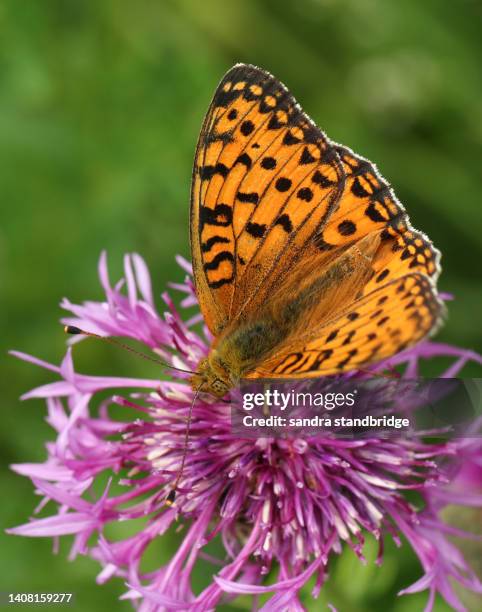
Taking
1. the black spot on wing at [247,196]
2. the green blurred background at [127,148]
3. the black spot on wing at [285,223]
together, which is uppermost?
the green blurred background at [127,148]

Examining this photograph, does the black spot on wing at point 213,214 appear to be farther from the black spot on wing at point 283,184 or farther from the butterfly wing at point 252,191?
the black spot on wing at point 283,184

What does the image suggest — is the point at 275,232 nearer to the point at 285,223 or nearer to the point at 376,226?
the point at 285,223

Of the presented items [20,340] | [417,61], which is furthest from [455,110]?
[20,340]

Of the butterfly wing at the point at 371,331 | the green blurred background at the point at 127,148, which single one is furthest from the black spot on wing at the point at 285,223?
the green blurred background at the point at 127,148

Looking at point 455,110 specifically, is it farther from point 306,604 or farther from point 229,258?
point 306,604

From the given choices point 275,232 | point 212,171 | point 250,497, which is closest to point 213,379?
point 250,497

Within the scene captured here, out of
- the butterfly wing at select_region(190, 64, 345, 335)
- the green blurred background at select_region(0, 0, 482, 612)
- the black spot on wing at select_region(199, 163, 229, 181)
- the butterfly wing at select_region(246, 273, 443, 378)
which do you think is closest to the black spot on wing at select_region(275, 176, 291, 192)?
the butterfly wing at select_region(190, 64, 345, 335)
